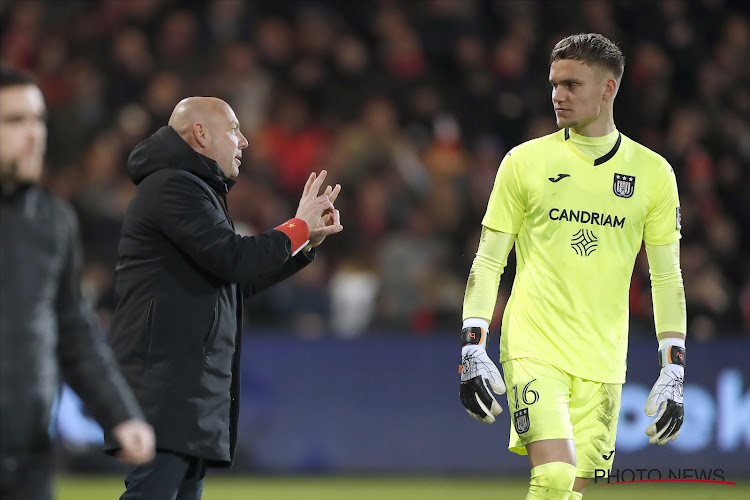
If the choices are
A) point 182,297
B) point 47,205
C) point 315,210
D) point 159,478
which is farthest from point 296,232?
point 47,205

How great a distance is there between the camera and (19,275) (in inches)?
140

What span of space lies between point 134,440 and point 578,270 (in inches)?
105

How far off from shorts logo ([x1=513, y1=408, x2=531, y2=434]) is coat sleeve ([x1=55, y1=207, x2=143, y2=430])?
224 cm

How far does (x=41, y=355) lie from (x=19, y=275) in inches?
10.2

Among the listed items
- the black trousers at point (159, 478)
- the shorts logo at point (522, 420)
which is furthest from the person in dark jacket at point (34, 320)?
the shorts logo at point (522, 420)

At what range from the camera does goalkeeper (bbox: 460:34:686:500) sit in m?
5.55

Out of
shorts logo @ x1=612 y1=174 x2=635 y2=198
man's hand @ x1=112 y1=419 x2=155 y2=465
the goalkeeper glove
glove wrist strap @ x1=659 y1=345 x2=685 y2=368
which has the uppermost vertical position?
shorts logo @ x1=612 y1=174 x2=635 y2=198

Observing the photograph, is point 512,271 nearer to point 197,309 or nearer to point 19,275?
point 197,309

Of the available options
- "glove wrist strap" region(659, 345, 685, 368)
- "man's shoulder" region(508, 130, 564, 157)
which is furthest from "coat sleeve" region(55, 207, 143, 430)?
"glove wrist strap" region(659, 345, 685, 368)

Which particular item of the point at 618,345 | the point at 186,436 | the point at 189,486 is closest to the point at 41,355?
the point at 186,436

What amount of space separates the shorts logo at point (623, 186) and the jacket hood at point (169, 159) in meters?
1.96

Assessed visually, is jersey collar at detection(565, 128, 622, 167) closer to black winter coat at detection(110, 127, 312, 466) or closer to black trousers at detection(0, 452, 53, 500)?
black winter coat at detection(110, 127, 312, 466)

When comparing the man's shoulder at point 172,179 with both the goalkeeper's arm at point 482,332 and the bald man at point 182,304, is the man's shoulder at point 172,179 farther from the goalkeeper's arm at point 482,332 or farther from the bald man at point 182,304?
the goalkeeper's arm at point 482,332

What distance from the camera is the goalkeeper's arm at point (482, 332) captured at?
5.46m
